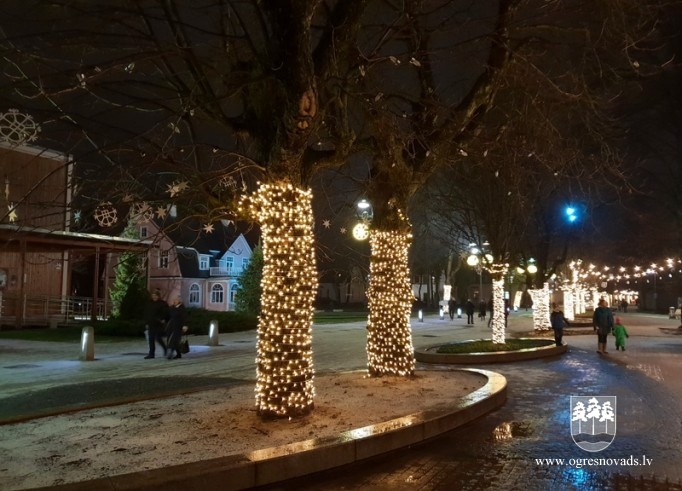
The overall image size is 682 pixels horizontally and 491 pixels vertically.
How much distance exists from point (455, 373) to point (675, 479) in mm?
7129

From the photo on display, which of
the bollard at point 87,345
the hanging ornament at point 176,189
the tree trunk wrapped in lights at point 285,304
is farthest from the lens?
the bollard at point 87,345

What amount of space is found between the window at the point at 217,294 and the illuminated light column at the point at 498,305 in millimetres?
36817

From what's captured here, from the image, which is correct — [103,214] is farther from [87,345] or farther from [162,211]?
[87,345]

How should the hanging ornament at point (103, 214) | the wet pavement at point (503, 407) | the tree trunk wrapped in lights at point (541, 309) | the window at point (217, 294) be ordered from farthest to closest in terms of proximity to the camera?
the window at point (217, 294) < the tree trunk wrapped in lights at point (541, 309) < the hanging ornament at point (103, 214) < the wet pavement at point (503, 407)

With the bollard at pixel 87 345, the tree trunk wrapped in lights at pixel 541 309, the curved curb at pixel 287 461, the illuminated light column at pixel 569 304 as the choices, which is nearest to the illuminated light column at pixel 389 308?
the curved curb at pixel 287 461

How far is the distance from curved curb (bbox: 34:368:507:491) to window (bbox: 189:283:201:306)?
45.6 metres

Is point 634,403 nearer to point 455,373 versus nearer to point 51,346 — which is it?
point 455,373

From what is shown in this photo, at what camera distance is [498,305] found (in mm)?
19516

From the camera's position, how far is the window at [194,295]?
51875 millimetres

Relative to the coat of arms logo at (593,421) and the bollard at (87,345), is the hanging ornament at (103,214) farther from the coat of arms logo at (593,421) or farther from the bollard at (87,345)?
the bollard at (87,345)

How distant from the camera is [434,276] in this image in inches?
3024

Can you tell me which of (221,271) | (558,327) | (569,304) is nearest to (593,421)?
(558,327)

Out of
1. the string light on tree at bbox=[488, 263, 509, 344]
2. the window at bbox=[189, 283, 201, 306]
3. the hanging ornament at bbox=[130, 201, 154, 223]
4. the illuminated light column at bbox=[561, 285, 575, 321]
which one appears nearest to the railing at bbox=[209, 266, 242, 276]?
the window at bbox=[189, 283, 201, 306]

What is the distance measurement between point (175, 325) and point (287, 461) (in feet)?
39.0
